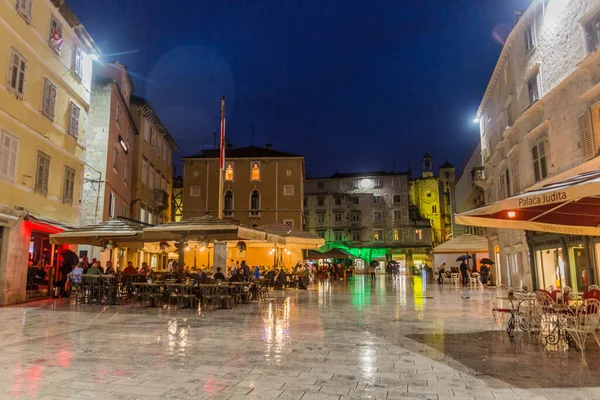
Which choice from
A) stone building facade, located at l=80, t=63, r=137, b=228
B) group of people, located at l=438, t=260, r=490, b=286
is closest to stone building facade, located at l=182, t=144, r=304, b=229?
group of people, located at l=438, t=260, r=490, b=286

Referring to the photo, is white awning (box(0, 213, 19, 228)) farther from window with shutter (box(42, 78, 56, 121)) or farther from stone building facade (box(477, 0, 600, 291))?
stone building facade (box(477, 0, 600, 291))

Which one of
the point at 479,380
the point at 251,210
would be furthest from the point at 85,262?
the point at 251,210

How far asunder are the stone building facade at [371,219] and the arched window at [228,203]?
19.6 metres

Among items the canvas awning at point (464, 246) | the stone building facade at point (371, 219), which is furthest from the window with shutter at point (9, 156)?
the stone building facade at point (371, 219)

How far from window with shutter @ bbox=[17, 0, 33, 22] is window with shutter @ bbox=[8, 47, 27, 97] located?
147 centimetres

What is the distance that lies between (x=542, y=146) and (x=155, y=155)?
27.1 metres

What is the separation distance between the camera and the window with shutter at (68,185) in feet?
61.5

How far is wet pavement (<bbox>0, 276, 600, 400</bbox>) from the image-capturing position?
204 inches

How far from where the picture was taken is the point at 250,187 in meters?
48.2

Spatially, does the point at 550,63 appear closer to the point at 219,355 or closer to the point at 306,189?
the point at 219,355

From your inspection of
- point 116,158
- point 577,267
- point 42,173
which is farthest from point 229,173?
point 577,267

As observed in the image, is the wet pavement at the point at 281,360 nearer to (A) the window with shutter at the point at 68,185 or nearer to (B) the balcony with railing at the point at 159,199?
(A) the window with shutter at the point at 68,185

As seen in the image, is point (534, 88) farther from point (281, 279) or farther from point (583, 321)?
point (583, 321)

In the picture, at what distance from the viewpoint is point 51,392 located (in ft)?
16.6
